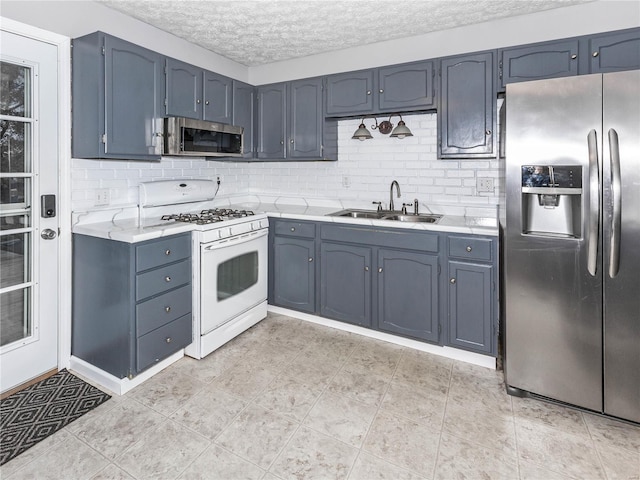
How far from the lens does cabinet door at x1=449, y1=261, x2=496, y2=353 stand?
2.57 meters

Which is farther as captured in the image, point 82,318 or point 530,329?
point 82,318

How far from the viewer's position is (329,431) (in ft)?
6.47

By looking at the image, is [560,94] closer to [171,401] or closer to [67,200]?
[171,401]

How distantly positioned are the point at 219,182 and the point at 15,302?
77.2 inches

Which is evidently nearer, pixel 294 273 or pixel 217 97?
pixel 217 97

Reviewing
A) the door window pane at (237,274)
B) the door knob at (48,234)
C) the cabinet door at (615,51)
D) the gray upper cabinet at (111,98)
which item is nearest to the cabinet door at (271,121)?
the door window pane at (237,274)

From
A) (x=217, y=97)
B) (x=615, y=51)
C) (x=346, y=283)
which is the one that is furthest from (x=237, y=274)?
(x=615, y=51)

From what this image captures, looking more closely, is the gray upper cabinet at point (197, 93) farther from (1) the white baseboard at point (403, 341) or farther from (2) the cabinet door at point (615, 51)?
(2) the cabinet door at point (615, 51)

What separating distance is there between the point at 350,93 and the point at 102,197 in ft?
7.03

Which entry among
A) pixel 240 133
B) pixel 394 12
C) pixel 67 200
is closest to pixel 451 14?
pixel 394 12

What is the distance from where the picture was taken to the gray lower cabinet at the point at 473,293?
8.36ft

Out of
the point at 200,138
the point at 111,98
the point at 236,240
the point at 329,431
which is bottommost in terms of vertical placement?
the point at 329,431

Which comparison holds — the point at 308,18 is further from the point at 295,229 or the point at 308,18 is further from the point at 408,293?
the point at 408,293

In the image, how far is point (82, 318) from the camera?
8.22 ft
